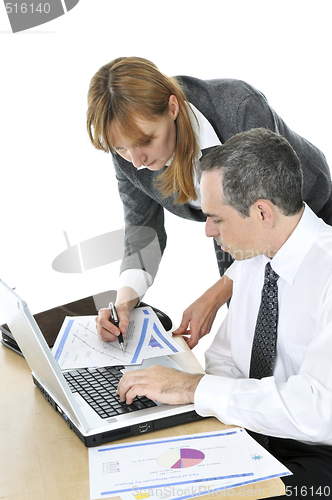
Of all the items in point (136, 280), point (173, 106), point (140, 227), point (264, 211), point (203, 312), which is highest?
point (173, 106)

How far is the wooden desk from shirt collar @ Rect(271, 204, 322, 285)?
376 mm

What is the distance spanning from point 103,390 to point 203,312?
1.51 feet

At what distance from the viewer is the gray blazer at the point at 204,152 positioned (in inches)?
57.6

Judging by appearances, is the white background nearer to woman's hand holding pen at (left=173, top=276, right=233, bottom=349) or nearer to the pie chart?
woman's hand holding pen at (left=173, top=276, right=233, bottom=349)

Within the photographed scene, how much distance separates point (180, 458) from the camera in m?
0.95

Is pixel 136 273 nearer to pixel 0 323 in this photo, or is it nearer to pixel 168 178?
pixel 168 178

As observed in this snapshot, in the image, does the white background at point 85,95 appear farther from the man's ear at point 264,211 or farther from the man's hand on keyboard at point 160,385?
the man's ear at point 264,211

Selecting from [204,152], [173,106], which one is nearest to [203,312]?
[204,152]

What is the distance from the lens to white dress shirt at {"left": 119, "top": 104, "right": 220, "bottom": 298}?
1484 mm

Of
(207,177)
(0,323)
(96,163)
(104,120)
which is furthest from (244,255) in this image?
(0,323)

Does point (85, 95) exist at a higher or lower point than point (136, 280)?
higher

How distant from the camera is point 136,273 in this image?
1.59 m

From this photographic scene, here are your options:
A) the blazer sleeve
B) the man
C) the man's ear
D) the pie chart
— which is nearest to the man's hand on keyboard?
the man

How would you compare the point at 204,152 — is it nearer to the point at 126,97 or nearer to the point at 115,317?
the point at 126,97
